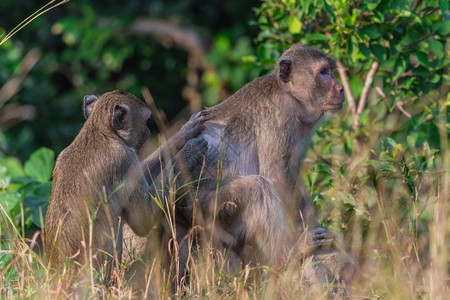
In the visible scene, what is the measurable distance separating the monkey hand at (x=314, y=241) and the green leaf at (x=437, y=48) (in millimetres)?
1753

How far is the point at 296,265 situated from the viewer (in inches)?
189

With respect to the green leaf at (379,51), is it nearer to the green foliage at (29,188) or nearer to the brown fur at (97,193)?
the brown fur at (97,193)

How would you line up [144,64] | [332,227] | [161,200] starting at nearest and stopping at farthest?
1. [161,200]
2. [332,227]
3. [144,64]

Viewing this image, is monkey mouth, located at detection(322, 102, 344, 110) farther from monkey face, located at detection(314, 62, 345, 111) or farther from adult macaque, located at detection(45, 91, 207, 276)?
adult macaque, located at detection(45, 91, 207, 276)

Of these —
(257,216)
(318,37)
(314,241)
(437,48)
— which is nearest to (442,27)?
(437,48)

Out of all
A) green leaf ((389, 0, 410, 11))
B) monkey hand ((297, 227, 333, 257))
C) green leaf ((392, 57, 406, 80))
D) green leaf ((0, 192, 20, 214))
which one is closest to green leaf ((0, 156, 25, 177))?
green leaf ((0, 192, 20, 214))

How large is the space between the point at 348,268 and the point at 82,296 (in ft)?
6.02

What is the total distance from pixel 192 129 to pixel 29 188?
2.33 metres

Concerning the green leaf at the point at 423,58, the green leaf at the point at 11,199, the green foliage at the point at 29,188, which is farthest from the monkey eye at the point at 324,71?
the green leaf at the point at 11,199

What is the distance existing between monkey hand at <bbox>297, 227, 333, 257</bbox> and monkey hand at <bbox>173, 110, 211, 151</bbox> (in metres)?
1.04

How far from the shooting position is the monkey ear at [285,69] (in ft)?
17.9

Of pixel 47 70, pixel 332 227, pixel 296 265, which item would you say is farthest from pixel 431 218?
pixel 47 70

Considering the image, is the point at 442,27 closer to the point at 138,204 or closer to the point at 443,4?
the point at 443,4

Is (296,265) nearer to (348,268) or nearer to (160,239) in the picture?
(348,268)
